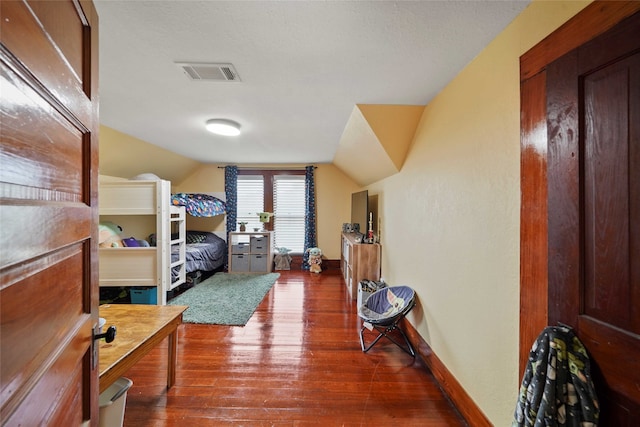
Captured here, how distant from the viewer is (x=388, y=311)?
2432 millimetres

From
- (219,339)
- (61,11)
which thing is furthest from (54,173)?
(219,339)

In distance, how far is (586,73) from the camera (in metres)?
0.78

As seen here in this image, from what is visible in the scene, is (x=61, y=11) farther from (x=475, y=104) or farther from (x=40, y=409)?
(x=475, y=104)

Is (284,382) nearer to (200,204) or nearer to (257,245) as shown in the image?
(257,245)

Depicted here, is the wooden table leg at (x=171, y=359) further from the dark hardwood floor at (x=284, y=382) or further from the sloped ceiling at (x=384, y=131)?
the sloped ceiling at (x=384, y=131)

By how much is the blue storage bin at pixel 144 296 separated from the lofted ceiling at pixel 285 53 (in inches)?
77.4

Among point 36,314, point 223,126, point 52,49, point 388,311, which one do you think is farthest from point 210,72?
point 388,311

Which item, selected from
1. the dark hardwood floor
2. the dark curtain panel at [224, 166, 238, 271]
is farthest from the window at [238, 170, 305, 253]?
the dark hardwood floor

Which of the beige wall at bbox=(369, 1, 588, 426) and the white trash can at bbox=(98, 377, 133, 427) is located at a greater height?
the beige wall at bbox=(369, 1, 588, 426)

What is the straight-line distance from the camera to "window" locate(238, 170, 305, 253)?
5.33 m

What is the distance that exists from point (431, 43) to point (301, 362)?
2441mm

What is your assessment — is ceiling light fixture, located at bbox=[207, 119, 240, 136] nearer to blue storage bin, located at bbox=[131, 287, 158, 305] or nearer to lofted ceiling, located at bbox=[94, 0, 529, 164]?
lofted ceiling, located at bbox=[94, 0, 529, 164]

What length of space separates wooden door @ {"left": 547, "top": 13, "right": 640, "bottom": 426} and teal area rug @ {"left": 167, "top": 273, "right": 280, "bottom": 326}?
274 centimetres

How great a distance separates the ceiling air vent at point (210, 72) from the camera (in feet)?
5.14
